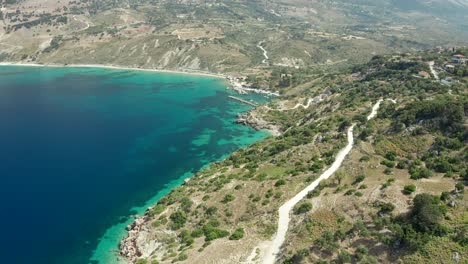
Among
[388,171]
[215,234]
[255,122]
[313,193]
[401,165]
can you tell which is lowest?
[255,122]

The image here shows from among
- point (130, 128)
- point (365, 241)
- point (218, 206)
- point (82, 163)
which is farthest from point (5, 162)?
point (365, 241)

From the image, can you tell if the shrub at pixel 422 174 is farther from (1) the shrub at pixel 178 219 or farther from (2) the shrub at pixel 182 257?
(1) the shrub at pixel 178 219

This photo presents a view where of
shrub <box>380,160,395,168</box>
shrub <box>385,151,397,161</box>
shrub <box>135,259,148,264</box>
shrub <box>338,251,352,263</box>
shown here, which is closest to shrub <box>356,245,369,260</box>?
shrub <box>338,251,352,263</box>

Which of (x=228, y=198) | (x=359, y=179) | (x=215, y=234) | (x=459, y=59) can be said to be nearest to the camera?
(x=215, y=234)

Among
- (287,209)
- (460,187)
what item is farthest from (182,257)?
(460,187)

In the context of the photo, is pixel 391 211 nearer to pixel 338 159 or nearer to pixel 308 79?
pixel 338 159

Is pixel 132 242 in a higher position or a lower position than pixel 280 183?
lower

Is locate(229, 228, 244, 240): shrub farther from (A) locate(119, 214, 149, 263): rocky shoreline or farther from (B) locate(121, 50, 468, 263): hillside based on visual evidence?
(A) locate(119, 214, 149, 263): rocky shoreline

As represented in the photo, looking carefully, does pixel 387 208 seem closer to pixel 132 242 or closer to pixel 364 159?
pixel 364 159
